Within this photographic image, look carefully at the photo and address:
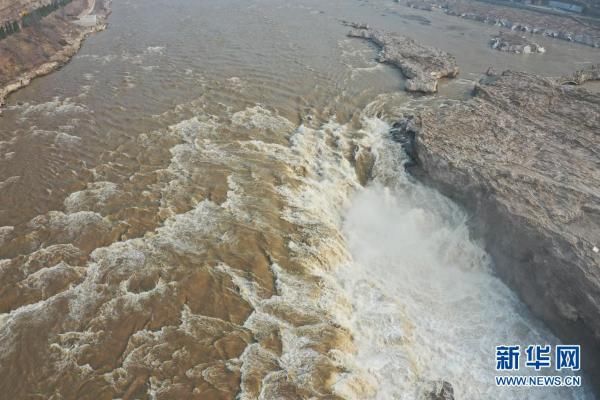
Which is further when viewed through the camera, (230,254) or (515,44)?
(515,44)

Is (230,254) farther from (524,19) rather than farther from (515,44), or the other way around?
(524,19)

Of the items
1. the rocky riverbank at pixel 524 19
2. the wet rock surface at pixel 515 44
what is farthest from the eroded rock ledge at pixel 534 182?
the rocky riverbank at pixel 524 19

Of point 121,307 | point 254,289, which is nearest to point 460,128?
point 254,289

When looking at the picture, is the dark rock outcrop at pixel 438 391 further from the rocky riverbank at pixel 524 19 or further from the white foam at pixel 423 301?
the rocky riverbank at pixel 524 19

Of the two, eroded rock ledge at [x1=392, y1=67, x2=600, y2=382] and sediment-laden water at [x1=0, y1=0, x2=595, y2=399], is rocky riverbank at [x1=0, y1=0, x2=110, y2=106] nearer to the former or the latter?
sediment-laden water at [x1=0, y1=0, x2=595, y2=399]

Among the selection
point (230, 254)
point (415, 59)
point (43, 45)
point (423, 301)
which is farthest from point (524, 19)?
point (230, 254)

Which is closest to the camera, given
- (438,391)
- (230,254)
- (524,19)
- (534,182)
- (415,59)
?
(438,391)
